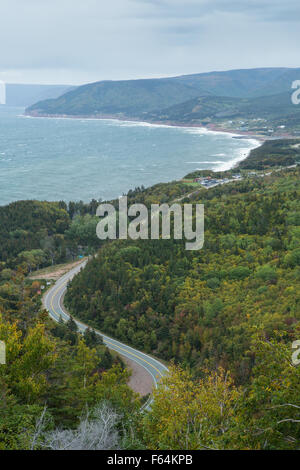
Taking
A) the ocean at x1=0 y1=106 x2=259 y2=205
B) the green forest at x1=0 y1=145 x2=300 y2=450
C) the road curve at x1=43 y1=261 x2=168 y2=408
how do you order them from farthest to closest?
1. the ocean at x1=0 y1=106 x2=259 y2=205
2. the road curve at x1=43 y1=261 x2=168 y2=408
3. the green forest at x1=0 y1=145 x2=300 y2=450

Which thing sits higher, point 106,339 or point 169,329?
point 169,329

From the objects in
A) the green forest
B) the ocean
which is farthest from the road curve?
the ocean

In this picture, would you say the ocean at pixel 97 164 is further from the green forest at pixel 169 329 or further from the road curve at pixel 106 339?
the road curve at pixel 106 339

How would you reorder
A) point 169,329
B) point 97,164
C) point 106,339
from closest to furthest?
point 169,329
point 106,339
point 97,164

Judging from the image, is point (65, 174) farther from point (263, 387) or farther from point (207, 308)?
point (263, 387)

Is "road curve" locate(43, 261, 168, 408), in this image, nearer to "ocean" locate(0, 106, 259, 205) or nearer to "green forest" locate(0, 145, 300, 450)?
"green forest" locate(0, 145, 300, 450)

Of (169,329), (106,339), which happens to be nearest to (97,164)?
(106,339)

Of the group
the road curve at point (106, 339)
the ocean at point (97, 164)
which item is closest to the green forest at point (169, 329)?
the road curve at point (106, 339)

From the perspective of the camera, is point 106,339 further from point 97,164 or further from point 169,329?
point 97,164
